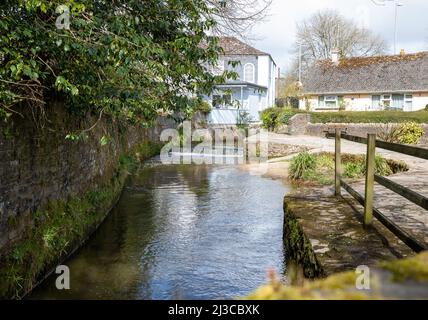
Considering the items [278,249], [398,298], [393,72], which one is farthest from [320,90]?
[398,298]

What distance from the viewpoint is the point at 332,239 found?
547 cm

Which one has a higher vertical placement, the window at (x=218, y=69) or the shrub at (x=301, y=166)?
the window at (x=218, y=69)

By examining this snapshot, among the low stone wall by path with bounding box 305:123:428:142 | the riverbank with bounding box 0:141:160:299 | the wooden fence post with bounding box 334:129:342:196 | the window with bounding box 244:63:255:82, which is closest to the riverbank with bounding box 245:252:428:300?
the riverbank with bounding box 0:141:160:299

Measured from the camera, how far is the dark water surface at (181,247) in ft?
22.1

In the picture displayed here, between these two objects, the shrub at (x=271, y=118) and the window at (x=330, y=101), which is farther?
the window at (x=330, y=101)

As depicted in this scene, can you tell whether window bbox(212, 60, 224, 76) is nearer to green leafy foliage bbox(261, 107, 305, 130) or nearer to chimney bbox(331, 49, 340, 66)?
green leafy foliage bbox(261, 107, 305, 130)

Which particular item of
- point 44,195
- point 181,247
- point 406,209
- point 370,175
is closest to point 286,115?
point 181,247

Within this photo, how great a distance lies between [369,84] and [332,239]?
40.3m

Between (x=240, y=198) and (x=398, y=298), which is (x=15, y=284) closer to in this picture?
(x=398, y=298)

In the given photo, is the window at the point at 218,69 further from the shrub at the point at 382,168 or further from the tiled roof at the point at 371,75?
the tiled roof at the point at 371,75

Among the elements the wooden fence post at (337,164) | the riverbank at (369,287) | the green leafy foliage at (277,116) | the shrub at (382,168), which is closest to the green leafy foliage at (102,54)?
the wooden fence post at (337,164)

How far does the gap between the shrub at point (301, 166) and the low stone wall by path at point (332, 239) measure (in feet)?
28.2

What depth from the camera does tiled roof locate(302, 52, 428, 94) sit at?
135 ft

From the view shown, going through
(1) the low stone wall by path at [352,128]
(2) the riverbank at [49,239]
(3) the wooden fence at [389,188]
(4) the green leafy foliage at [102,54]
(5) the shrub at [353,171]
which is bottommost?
(2) the riverbank at [49,239]
